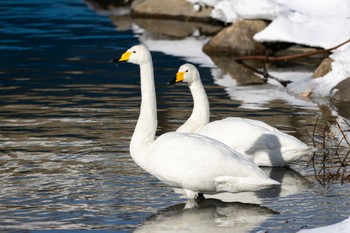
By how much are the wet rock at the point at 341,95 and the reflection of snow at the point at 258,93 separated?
40 cm

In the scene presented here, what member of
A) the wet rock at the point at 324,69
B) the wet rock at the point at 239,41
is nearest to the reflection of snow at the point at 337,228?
the wet rock at the point at 324,69

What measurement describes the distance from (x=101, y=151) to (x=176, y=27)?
14.3 meters

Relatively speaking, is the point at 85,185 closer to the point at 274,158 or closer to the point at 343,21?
the point at 274,158

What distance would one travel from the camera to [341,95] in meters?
15.9

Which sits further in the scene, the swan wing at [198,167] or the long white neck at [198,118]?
the long white neck at [198,118]

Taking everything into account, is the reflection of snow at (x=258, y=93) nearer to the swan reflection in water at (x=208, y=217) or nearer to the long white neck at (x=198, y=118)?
the long white neck at (x=198, y=118)

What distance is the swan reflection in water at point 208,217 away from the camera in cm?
873

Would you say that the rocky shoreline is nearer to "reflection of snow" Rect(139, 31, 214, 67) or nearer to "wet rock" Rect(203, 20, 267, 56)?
"wet rock" Rect(203, 20, 267, 56)

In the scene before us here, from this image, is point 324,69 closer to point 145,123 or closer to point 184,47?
point 184,47

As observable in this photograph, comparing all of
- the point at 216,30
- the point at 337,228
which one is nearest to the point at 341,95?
the point at 337,228

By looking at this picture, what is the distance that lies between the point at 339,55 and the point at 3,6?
16.4 metres

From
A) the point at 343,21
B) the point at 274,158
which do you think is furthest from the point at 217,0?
the point at 274,158

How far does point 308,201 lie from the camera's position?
962 centimetres

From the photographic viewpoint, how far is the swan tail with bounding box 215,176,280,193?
9.25m
